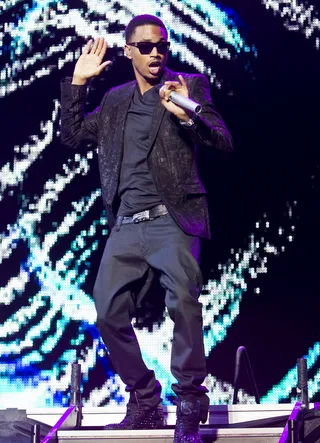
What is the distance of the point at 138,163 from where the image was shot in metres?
2.97

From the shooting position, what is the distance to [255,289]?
13.0 ft

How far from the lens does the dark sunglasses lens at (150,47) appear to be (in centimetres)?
298

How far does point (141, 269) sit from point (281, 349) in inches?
50.5

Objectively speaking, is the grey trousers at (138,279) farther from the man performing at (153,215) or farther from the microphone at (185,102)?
the microphone at (185,102)

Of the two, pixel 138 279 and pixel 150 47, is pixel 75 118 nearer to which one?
pixel 150 47

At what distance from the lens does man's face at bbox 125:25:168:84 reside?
2.99 m

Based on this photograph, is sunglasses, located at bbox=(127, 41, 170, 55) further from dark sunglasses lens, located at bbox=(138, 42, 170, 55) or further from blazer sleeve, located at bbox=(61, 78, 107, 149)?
blazer sleeve, located at bbox=(61, 78, 107, 149)

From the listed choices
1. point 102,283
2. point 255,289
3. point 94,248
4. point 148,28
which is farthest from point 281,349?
point 148,28

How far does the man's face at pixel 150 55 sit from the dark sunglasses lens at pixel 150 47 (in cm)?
1

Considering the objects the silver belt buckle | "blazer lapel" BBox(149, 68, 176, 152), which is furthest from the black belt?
"blazer lapel" BBox(149, 68, 176, 152)

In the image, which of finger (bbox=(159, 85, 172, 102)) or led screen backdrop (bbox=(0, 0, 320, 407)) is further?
led screen backdrop (bbox=(0, 0, 320, 407))

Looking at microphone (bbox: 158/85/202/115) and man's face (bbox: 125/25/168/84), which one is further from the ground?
man's face (bbox: 125/25/168/84)

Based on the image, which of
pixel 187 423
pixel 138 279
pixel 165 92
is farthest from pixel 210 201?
pixel 187 423

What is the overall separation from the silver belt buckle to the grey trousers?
17 millimetres
